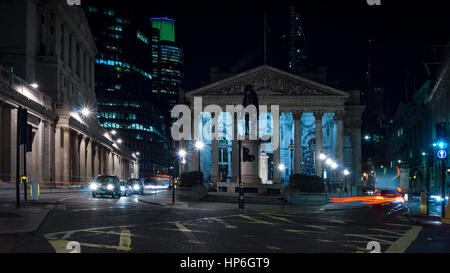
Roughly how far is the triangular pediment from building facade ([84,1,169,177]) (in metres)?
81.4

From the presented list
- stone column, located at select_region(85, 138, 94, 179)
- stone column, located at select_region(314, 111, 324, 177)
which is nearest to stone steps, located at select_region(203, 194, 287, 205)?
stone column, located at select_region(314, 111, 324, 177)

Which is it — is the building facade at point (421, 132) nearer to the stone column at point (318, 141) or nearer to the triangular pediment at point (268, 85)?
the stone column at point (318, 141)

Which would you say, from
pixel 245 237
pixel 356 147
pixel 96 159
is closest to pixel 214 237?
pixel 245 237

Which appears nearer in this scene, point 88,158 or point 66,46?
point 66,46

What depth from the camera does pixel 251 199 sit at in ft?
128

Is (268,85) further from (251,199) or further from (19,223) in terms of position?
(19,223)

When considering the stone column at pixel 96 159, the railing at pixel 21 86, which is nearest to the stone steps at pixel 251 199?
the railing at pixel 21 86

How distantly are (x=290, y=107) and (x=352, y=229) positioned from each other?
6799 cm

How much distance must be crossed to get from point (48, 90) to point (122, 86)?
4076 inches

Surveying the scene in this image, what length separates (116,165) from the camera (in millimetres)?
117062

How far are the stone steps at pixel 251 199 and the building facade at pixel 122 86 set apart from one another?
124 meters

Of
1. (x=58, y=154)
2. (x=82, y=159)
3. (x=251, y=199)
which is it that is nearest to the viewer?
(x=251, y=199)

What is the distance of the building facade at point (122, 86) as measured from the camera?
16550cm

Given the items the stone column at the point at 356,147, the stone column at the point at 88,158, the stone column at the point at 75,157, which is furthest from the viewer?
the stone column at the point at 356,147
